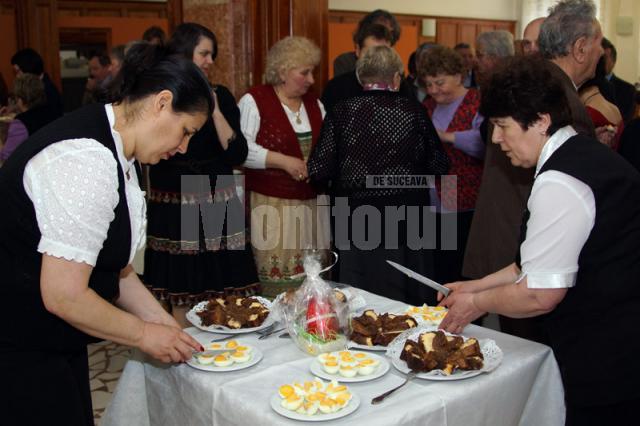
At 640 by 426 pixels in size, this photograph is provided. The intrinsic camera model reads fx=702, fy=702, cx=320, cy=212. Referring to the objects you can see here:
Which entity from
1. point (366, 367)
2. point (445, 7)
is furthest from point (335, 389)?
point (445, 7)

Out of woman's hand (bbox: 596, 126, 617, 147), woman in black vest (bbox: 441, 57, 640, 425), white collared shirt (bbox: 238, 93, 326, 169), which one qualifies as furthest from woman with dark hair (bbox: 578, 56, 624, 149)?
white collared shirt (bbox: 238, 93, 326, 169)

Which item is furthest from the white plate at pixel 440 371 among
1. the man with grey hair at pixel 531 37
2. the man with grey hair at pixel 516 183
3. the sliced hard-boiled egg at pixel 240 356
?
the man with grey hair at pixel 531 37

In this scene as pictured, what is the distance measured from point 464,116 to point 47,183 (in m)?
2.69

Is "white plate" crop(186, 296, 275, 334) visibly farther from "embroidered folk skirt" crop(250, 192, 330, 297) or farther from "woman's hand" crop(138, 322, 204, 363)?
"embroidered folk skirt" crop(250, 192, 330, 297)

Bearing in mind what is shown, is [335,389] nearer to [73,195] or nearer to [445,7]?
[73,195]

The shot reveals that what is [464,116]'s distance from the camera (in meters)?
3.72

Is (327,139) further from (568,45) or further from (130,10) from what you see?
(130,10)

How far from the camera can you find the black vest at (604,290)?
64.0 inches

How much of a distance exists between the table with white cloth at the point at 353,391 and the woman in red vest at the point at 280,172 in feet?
5.29

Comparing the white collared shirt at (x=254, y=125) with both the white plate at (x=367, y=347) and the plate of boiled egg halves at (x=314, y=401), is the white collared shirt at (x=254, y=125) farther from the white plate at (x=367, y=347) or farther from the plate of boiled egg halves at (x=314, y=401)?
the plate of boiled egg halves at (x=314, y=401)

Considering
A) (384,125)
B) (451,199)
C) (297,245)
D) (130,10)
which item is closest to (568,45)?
(384,125)

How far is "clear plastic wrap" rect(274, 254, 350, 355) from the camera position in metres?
1.81

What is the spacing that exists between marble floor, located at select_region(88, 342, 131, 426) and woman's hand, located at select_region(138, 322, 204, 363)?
1.61 meters

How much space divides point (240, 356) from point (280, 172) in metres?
1.95
